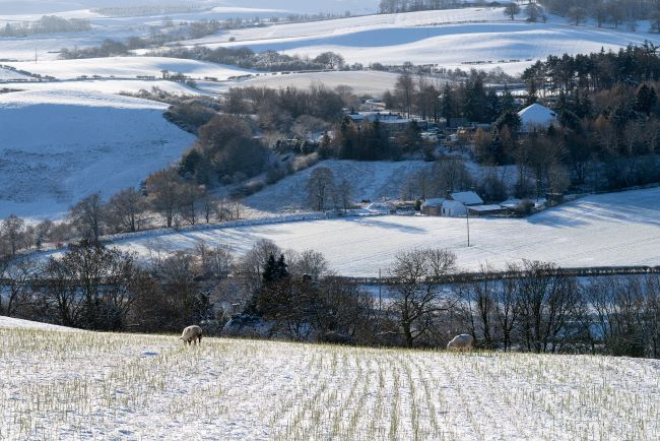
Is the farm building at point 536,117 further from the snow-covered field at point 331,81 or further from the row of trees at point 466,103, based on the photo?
the snow-covered field at point 331,81

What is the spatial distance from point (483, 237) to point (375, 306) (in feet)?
52.9

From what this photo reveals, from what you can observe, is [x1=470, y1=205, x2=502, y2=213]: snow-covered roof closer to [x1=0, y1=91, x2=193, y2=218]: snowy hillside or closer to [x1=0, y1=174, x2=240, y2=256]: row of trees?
[x1=0, y1=174, x2=240, y2=256]: row of trees

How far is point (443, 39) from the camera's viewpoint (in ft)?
527

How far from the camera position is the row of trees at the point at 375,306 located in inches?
1239

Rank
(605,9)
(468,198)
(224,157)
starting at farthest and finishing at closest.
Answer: (605,9) → (224,157) → (468,198)

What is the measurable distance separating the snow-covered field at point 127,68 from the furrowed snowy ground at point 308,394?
4536 inches

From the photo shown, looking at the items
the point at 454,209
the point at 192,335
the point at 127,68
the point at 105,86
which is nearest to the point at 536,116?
the point at 454,209

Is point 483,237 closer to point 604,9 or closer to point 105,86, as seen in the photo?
point 105,86

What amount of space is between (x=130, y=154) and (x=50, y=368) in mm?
71262

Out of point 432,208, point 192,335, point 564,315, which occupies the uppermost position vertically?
point 192,335

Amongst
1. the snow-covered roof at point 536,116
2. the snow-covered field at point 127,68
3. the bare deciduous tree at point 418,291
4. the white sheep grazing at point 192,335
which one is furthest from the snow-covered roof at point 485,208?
the snow-covered field at point 127,68

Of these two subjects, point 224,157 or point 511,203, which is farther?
point 224,157

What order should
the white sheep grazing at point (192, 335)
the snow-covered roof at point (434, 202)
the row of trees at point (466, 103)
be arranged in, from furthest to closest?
the row of trees at point (466, 103) < the snow-covered roof at point (434, 202) < the white sheep grazing at point (192, 335)

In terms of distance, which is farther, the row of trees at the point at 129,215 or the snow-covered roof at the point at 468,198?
the snow-covered roof at the point at 468,198
